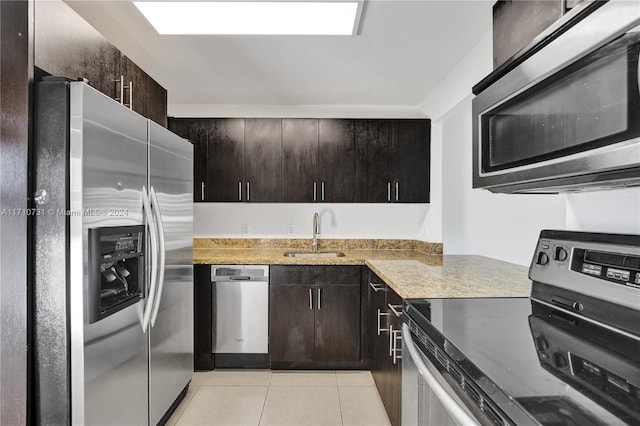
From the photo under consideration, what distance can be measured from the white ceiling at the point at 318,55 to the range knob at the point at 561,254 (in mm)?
1249

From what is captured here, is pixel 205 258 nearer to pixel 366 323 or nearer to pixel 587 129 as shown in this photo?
pixel 366 323

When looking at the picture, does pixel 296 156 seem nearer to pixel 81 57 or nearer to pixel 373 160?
pixel 373 160

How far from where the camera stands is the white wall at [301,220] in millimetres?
3781

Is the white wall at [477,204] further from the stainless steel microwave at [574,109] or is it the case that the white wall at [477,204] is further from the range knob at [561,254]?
the stainless steel microwave at [574,109]

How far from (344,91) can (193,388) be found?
2.58 m

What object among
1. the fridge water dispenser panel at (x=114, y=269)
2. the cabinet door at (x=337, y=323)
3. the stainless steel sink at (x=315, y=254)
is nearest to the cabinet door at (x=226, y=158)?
the stainless steel sink at (x=315, y=254)

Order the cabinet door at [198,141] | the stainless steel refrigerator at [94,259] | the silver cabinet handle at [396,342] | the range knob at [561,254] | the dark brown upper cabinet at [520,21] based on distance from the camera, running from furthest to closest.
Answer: the cabinet door at [198,141] < the silver cabinet handle at [396,342] < the stainless steel refrigerator at [94,259] < the range knob at [561,254] < the dark brown upper cabinet at [520,21]

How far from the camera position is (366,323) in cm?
304

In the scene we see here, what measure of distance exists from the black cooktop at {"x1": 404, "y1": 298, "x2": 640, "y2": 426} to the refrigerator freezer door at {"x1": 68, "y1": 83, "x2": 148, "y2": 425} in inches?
46.6

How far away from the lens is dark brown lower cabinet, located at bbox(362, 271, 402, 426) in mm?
1915

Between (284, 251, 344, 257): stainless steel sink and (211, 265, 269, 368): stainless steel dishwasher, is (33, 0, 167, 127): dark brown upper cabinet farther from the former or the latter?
(284, 251, 344, 257): stainless steel sink

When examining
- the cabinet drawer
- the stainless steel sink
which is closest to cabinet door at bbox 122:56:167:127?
the cabinet drawer

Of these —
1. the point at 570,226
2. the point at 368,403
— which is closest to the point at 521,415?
the point at 570,226

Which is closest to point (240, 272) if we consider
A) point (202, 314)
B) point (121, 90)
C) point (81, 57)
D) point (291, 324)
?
point (202, 314)
